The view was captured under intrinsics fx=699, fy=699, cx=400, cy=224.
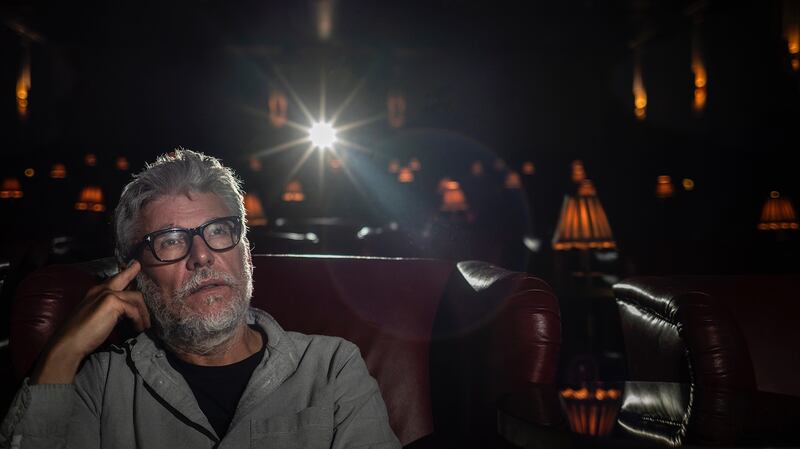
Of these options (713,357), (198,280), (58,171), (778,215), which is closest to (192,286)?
(198,280)

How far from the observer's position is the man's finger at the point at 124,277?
1662mm

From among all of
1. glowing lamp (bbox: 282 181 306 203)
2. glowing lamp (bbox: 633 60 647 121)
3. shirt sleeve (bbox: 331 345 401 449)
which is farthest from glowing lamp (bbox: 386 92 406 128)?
shirt sleeve (bbox: 331 345 401 449)

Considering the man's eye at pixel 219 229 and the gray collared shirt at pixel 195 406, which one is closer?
the gray collared shirt at pixel 195 406

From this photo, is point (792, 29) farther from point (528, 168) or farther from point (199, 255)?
point (199, 255)

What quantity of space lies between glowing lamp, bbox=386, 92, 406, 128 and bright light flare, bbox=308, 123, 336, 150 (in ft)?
4.34

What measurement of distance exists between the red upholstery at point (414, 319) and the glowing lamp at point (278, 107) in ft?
40.7

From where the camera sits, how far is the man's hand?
4.95ft

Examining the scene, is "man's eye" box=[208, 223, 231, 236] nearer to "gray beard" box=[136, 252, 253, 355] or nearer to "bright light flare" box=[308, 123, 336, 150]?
"gray beard" box=[136, 252, 253, 355]

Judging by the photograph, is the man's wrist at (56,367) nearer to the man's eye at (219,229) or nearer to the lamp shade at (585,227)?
the man's eye at (219,229)

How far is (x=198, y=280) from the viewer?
5.53 feet

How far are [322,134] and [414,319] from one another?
13053 mm

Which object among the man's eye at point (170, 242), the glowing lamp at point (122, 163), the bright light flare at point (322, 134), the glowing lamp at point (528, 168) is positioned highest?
the bright light flare at point (322, 134)

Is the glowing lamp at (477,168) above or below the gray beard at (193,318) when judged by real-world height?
above

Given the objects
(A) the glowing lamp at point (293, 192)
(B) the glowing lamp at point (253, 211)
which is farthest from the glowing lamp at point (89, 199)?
(B) the glowing lamp at point (253, 211)
